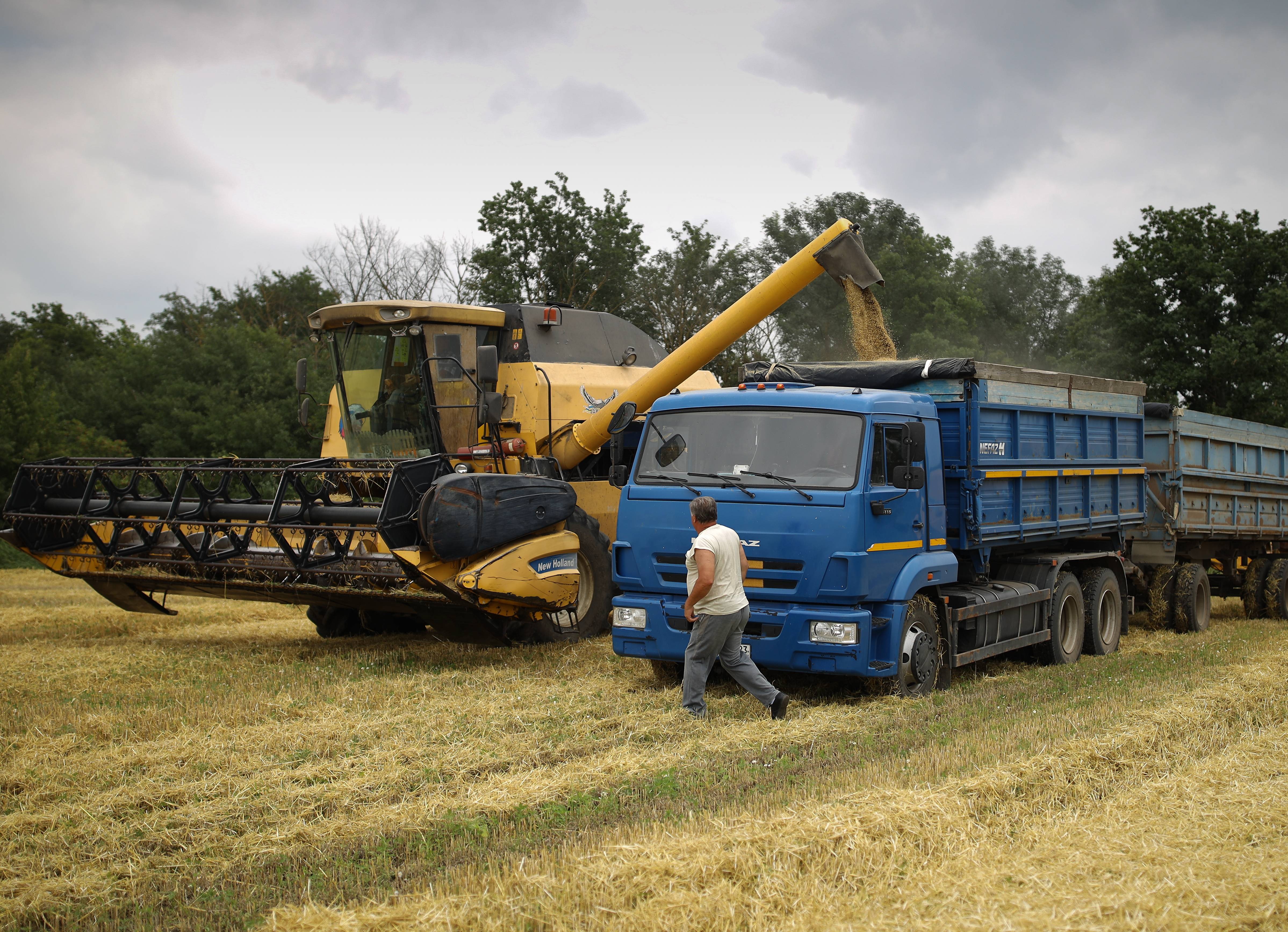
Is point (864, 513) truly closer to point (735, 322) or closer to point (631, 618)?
point (631, 618)

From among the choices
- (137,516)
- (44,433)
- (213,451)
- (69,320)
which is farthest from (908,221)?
(69,320)

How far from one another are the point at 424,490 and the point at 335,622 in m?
3.60

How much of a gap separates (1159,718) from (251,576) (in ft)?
24.6

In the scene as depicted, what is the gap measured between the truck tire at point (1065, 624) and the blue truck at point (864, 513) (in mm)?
41

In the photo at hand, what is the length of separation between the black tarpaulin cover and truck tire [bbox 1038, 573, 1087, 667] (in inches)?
99.1

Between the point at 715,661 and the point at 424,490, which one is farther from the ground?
the point at 424,490

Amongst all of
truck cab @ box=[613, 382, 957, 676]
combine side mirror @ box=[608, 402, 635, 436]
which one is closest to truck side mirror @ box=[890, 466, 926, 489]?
truck cab @ box=[613, 382, 957, 676]

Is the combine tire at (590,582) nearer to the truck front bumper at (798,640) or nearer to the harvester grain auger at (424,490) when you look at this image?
the harvester grain auger at (424,490)

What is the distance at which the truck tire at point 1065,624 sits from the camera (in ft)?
33.7

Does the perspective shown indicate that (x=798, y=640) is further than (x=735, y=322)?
No

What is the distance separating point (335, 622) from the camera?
11930 mm

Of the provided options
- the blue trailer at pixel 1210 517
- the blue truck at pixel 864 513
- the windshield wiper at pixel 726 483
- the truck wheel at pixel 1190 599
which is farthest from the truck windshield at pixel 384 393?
the truck wheel at pixel 1190 599

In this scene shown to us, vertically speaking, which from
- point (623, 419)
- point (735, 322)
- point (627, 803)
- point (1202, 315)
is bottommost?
point (627, 803)

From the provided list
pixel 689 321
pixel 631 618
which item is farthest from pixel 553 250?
pixel 631 618
